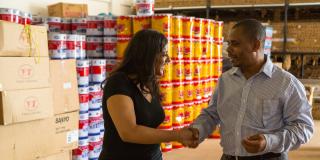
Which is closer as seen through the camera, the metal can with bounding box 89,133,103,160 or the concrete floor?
the metal can with bounding box 89,133,103,160

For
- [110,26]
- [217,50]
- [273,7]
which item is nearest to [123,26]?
[110,26]

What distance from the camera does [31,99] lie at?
8.87ft

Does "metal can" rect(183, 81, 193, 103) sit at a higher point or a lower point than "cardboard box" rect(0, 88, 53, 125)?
lower

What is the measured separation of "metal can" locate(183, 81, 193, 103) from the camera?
4.74 meters

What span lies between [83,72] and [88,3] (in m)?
4.13

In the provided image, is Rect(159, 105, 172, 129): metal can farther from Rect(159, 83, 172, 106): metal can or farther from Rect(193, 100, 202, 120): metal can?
Rect(193, 100, 202, 120): metal can

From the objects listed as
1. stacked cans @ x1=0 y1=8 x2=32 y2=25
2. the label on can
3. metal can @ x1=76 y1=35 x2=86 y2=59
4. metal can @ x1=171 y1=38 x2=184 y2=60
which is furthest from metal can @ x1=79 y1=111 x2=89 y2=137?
metal can @ x1=171 y1=38 x2=184 y2=60

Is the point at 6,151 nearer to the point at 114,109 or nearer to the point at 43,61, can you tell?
the point at 43,61

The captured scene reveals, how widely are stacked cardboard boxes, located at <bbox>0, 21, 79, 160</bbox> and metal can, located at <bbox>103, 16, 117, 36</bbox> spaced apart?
1.28 m

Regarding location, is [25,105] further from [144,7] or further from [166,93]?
[144,7]

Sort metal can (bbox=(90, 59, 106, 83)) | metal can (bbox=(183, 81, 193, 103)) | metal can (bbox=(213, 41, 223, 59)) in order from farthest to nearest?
metal can (bbox=(213, 41, 223, 59)) < metal can (bbox=(183, 81, 193, 103)) < metal can (bbox=(90, 59, 106, 83))

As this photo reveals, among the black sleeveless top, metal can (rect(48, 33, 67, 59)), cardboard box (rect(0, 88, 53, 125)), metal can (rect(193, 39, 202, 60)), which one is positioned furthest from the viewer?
metal can (rect(193, 39, 202, 60))

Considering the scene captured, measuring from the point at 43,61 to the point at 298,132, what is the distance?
76.8 inches

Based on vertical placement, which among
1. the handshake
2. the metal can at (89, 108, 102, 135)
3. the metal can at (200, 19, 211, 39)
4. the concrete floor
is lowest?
the concrete floor
